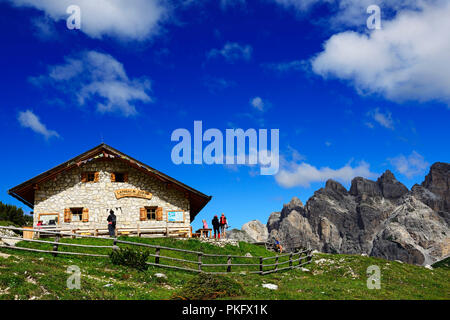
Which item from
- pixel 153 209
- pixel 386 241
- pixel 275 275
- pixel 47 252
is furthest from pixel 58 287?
pixel 386 241

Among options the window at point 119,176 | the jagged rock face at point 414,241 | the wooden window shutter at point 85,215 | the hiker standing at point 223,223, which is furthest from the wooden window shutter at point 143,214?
the jagged rock face at point 414,241

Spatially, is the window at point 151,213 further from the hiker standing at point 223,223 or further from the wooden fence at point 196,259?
the wooden fence at point 196,259

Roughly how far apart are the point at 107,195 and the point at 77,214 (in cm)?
271

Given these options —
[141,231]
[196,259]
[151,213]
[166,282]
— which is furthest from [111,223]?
[166,282]

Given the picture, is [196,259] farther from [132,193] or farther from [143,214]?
[132,193]

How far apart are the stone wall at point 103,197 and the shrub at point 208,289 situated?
17724mm

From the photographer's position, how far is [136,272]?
55.4ft

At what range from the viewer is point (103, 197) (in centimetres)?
3088

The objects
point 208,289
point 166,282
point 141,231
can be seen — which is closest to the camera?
point 208,289

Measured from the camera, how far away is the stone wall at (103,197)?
30.3m
